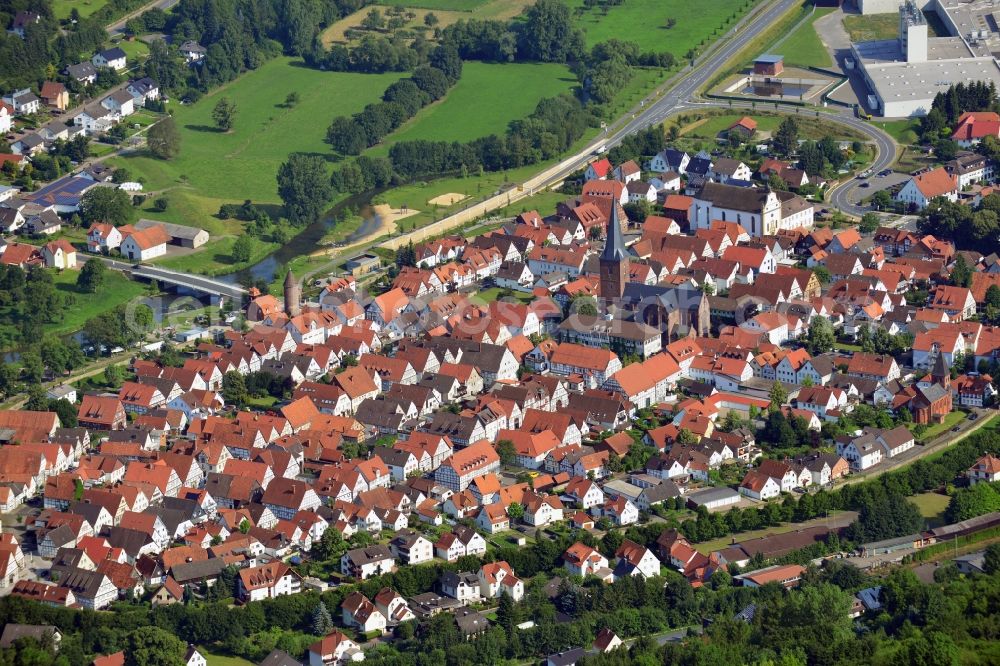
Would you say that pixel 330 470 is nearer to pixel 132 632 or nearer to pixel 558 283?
pixel 132 632

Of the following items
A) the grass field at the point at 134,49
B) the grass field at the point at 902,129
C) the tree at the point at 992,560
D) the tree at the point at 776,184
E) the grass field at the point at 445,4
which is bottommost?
the grass field at the point at 902,129

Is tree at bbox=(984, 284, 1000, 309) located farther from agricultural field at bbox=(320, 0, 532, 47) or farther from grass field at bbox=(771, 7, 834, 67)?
agricultural field at bbox=(320, 0, 532, 47)

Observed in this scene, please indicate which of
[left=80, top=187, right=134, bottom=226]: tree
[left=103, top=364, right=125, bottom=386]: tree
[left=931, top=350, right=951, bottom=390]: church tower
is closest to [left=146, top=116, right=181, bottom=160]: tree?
[left=80, top=187, right=134, bottom=226]: tree

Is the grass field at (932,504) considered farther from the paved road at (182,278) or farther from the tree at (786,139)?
the tree at (786,139)

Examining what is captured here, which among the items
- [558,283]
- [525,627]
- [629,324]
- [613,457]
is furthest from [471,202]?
[525,627]

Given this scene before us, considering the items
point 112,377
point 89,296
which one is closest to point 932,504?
point 112,377

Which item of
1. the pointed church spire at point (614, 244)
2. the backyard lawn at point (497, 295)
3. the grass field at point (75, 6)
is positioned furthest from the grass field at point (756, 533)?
the grass field at point (75, 6)
